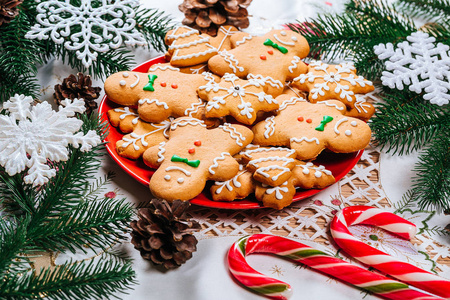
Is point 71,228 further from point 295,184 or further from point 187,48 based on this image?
point 187,48

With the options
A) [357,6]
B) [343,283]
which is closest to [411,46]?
[357,6]

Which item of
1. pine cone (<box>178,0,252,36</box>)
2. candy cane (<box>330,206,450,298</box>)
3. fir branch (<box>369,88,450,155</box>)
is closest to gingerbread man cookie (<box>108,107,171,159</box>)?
pine cone (<box>178,0,252,36</box>)

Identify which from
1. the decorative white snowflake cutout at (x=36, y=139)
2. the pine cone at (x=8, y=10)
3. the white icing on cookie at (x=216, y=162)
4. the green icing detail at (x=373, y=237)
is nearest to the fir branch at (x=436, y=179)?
the green icing detail at (x=373, y=237)

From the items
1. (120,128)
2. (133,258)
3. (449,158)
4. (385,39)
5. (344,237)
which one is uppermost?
(385,39)

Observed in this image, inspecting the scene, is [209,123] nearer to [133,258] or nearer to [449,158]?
[133,258]

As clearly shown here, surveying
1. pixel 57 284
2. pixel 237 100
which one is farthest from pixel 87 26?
pixel 57 284

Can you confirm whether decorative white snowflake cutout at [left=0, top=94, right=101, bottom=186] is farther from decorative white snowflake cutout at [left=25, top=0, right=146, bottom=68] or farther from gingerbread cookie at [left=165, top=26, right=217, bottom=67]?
gingerbread cookie at [left=165, top=26, right=217, bottom=67]
